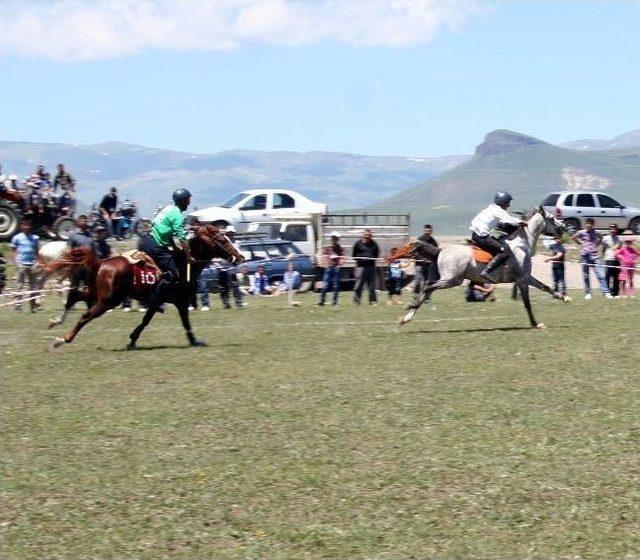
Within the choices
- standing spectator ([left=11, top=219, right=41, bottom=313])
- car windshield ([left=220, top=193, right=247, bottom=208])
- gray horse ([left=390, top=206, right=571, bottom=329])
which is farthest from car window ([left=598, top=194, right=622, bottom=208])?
gray horse ([left=390, top=206, right=571, bottom=329])

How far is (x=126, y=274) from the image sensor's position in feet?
60.9

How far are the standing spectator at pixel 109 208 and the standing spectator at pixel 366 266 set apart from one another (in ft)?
50.9

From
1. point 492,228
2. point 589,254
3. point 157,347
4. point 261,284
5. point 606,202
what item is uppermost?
point 606,202

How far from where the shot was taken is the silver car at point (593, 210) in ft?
153

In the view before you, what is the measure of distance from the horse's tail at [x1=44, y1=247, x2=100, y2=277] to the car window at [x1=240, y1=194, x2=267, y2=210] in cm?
2500

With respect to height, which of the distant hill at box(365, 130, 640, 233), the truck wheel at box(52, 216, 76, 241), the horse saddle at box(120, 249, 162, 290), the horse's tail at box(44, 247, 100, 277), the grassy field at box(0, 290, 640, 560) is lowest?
the grassy field at box(0, 290, 640, 560)

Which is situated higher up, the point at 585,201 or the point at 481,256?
the point at 585,201

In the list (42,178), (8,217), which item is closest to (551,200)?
(42,178)

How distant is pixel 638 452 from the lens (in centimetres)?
1096

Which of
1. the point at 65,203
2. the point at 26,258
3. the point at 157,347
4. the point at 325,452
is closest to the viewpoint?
the point at 325,452

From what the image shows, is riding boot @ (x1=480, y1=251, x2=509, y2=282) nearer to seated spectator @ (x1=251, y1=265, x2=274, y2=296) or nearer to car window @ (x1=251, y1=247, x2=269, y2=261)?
seated spectator @ (x1=251, y1=265, x2=274, y2=296)

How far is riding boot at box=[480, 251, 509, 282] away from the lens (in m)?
21.5

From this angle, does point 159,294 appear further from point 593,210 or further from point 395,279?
point 593,210

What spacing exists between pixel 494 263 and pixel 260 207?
2289cm
